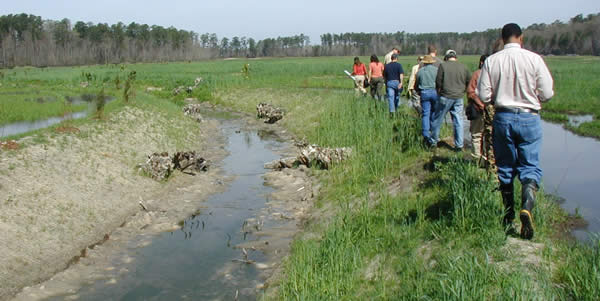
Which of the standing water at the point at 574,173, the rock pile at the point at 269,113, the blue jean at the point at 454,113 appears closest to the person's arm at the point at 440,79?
the blue jean at the point at 454,113

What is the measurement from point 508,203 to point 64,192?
7.89 metres

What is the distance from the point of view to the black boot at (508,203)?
5.63 meters

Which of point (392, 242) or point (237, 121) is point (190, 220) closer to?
point (392, 242)

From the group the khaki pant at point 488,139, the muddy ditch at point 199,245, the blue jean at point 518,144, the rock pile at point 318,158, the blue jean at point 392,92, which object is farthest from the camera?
the blue jean at point 392,92

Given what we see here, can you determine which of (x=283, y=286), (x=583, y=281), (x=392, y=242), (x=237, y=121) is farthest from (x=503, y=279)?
(x=237, y=121)

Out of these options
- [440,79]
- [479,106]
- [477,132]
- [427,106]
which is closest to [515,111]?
[479,106]

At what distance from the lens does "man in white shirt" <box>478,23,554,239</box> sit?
532 cm

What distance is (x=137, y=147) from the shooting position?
14203mm

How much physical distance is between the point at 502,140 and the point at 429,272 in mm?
1639

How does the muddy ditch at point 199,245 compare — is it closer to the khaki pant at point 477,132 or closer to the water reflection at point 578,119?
the khaki pant at point 477,132

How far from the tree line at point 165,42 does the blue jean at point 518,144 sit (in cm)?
9361

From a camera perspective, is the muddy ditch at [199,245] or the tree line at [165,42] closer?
the muddy ditch at [199,245]

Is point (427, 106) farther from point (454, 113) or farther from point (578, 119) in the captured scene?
point (578, 119)

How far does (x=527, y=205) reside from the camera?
5.22m
